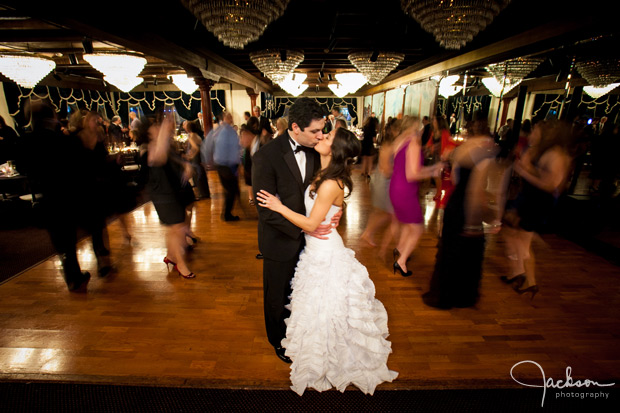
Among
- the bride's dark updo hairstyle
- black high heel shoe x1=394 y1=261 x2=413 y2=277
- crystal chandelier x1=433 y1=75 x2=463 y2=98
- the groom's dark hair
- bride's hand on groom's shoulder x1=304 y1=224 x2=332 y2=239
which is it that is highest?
crystal chandelier x1=433 y1=75 x2=463 y2=98

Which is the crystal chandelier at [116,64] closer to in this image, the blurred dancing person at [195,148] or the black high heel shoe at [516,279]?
the blurred dancing person at [195,148]

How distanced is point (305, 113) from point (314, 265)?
0.89 meters

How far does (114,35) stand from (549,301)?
5228 millimetres

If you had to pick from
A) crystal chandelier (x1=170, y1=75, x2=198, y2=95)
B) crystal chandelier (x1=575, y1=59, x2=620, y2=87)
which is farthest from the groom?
crystal chandelier (x1=170, y1=75, x2=198, y2=95)

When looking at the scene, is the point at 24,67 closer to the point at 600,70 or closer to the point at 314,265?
→ the point at 314,265

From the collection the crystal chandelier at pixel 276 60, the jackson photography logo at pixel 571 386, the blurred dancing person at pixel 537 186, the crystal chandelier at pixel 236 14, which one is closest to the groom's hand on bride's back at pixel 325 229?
the jackson photography logo at pixel 571 386

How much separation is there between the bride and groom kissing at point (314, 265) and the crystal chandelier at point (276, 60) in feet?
9.82

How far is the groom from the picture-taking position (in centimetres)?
156

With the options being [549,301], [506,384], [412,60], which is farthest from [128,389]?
[412,60]

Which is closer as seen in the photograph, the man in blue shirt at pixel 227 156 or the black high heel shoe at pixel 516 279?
the black high heel shoe at pixel 516 279

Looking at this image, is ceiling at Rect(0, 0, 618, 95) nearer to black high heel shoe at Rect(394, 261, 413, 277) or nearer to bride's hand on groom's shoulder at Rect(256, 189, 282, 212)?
bride's hand on groom's shoulder at Rect(256, 189, 282, 212)

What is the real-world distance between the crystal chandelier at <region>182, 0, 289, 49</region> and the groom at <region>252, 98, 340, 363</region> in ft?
3.87

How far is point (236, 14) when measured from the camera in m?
2.25

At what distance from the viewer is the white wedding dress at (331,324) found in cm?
174
